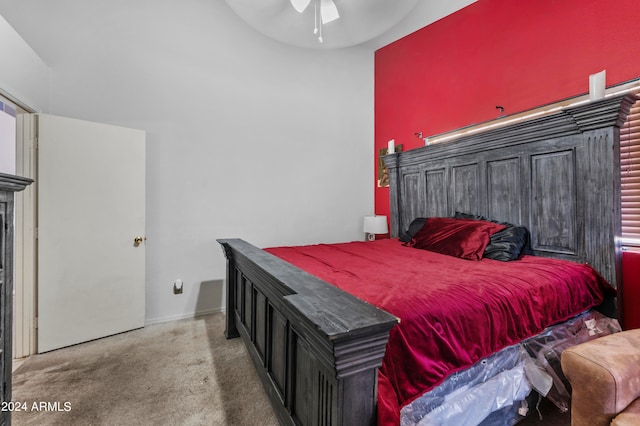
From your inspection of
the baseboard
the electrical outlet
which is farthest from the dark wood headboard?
the electrical outlet

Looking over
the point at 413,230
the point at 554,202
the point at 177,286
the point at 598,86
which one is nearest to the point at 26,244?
the point at 177,286

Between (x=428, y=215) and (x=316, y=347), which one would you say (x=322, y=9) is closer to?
(x=428, y=215)

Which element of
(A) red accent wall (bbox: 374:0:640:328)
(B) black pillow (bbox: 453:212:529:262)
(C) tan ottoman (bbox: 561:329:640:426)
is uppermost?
(A) red accent wall (bbox: 374:0:640:328)

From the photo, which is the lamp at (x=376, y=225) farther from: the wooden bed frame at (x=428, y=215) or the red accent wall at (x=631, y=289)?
the red accent wall at (x=631, y=289)

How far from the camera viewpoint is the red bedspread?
964 mm

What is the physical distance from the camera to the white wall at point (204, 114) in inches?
101

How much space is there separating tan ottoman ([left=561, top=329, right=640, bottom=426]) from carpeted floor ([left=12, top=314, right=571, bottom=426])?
65cm

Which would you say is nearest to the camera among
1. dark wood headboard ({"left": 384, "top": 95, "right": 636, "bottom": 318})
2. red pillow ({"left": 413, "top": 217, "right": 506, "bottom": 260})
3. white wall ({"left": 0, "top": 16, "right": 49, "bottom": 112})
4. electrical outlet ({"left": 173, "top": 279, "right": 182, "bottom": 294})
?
dark wood headboard ({"left": 384, "top": 95, "right": 636, "bottom": 318})

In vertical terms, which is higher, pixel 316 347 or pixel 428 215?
pixel 428 215

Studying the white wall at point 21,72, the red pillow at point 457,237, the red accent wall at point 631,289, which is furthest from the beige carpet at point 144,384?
the red accent wall at point 631,289

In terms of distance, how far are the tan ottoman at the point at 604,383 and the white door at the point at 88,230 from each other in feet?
10.3

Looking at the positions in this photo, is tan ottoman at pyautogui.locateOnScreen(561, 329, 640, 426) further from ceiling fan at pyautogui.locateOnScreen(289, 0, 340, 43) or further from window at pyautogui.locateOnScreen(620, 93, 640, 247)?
ceiling fan at pyautogui.locateOnScreen(289, 0, 340, 43)

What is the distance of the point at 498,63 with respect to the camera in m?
2.62

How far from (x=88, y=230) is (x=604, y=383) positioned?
11.1ft
